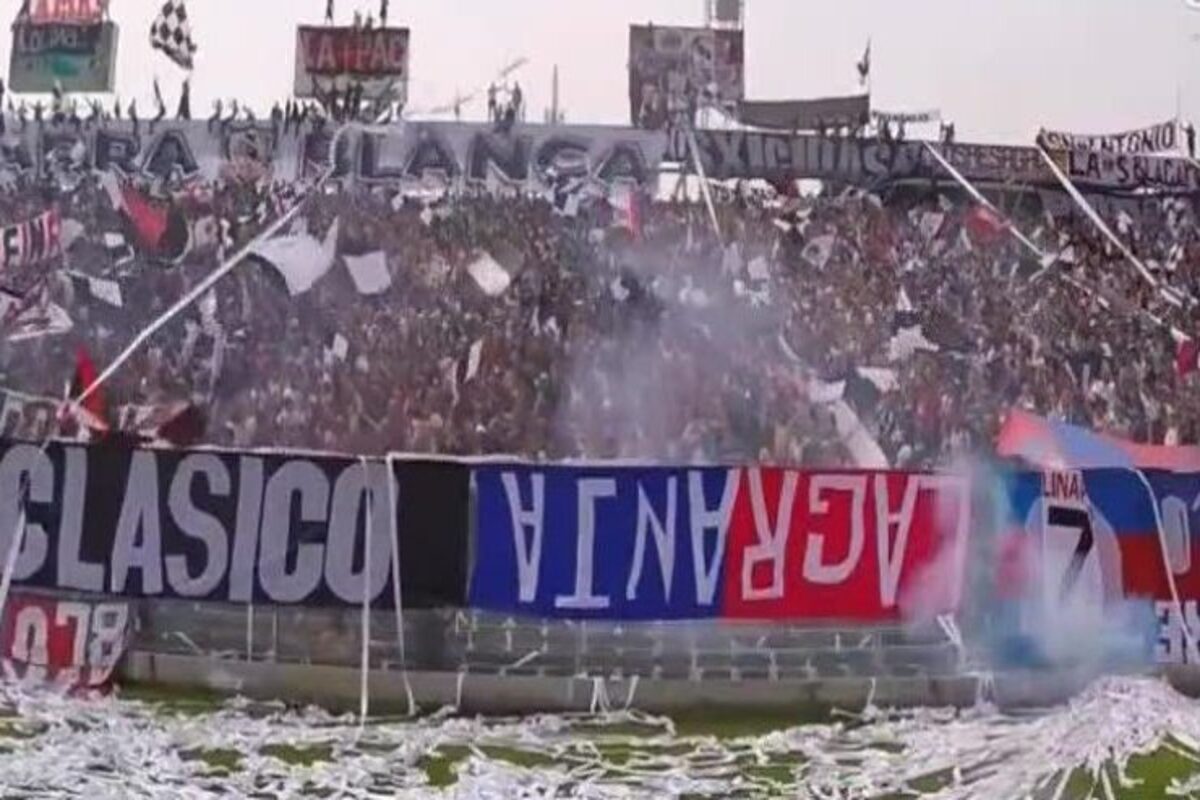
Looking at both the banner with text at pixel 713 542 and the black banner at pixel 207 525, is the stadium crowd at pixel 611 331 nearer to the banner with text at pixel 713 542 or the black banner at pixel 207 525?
the banner with text at pixel 713 542

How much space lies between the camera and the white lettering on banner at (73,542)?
11336mm

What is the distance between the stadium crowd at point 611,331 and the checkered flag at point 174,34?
1333 centimetres

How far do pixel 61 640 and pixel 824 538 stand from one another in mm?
4439

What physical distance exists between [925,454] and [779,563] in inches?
→ 335

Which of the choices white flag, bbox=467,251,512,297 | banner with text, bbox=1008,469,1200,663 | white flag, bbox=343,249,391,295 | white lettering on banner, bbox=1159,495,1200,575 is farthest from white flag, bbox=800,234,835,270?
white lettering on banner, bbox=1159,495,1200,575

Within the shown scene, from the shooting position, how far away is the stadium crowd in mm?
19422

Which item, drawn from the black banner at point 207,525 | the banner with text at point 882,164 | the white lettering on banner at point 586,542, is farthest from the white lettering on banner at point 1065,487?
the banner with text at point 882,164

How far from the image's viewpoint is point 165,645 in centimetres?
1151

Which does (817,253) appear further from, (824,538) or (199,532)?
(199,532)

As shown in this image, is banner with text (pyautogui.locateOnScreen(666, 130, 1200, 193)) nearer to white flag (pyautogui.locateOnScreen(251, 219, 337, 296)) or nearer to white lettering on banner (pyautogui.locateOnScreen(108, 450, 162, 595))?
white flag (pyautogui.locateOnScreen(251, 219, 337, 296))

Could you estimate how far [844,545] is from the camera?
11797 millimetres

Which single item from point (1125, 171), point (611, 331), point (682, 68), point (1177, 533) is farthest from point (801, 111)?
point (1177, 533)

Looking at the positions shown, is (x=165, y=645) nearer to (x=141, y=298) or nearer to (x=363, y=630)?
(x=363, y=630)

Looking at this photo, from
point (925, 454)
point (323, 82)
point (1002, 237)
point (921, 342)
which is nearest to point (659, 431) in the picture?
point (925, 454)
